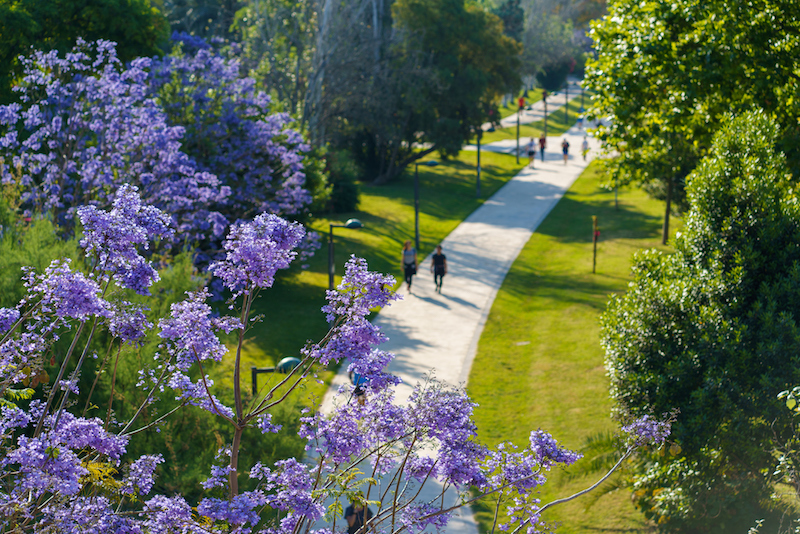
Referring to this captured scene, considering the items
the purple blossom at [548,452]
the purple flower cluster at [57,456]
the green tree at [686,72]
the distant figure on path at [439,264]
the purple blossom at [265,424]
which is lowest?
the distant figure on path at [439,264]

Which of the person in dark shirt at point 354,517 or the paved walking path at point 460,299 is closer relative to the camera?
the person in dark shirt at point 354,517

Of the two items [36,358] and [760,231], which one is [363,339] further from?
[760,231]

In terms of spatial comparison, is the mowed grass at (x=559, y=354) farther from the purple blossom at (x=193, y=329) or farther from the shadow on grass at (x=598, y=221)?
the purple blossom at (x=193, y=329)

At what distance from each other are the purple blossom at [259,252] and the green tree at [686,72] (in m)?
11.9

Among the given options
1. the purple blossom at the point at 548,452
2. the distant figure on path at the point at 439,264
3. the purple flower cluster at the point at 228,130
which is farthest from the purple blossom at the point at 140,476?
the distant figure on path at the point at 439,264

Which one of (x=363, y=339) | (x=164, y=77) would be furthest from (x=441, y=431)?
(x=164, y=77)

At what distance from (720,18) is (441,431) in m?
13.4

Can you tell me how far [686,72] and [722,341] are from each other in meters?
8.38

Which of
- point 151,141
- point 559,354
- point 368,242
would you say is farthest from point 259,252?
point 368,242

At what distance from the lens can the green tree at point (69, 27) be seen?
19250 mm

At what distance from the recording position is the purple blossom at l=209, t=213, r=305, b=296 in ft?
16.7

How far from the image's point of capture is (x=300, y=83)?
1264 inches

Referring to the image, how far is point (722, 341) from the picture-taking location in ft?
31.7

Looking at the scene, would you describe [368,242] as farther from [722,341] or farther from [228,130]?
[722,341]
